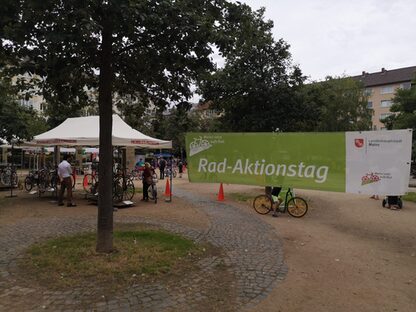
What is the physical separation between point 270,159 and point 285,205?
2.55m

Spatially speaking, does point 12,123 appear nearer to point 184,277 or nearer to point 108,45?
point 108,45

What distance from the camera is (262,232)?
9531 mm

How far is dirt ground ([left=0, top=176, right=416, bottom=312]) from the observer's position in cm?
539

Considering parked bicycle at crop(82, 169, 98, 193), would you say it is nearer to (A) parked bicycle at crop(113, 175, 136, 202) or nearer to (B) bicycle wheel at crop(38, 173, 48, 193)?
(A) parked bicycle at crop(113, 175, 136, 202)

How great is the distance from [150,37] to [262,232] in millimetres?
5107

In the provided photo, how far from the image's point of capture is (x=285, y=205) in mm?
12359

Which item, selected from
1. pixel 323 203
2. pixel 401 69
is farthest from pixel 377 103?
pixel 323 203

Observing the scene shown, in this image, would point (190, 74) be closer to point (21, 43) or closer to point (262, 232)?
point (21, 43)

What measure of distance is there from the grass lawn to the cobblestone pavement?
29cm

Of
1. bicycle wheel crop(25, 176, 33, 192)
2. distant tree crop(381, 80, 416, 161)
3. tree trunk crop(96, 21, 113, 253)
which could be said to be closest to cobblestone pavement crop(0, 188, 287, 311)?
tree trunk crop(96, 21, 113, 253)

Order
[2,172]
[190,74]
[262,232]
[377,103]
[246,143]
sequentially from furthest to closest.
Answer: [377,103] < [2,172] < [246,143] < [262,232] < [190,74]

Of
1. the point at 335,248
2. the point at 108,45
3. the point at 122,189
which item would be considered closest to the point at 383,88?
the point at 122,189

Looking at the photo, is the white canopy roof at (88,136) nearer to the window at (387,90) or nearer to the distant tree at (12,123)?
the distant tree at (12,123)

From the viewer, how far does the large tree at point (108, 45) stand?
206 inches
